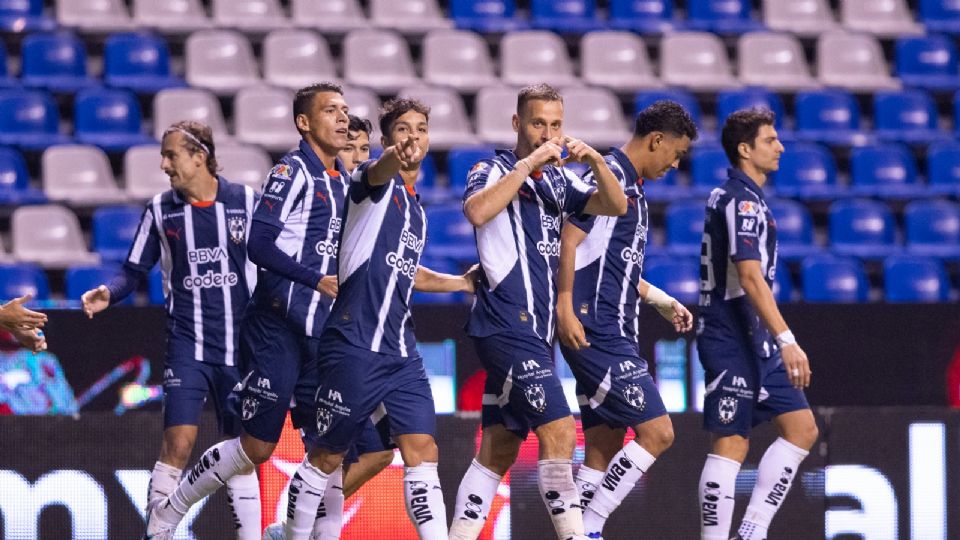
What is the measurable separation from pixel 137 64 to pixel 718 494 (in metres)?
7.04

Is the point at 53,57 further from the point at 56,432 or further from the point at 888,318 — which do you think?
the point at 888,318

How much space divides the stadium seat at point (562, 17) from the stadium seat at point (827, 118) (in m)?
1.92

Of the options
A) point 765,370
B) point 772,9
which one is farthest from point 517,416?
point 772,9

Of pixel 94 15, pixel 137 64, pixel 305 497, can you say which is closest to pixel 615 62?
pixel 137 64

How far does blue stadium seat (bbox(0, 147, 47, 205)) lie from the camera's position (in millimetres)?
10875

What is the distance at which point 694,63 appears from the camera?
1243 cm

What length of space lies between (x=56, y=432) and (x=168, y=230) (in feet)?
4.73

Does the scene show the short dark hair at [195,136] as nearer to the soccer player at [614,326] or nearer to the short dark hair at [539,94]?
the short dark hair at [539,94]

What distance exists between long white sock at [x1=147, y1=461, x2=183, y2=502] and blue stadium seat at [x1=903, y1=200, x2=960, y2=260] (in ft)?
22.5

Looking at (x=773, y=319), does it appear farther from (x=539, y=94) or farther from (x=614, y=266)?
(x=539, y=94)

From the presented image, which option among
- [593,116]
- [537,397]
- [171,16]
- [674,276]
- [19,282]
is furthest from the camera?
[171,16]

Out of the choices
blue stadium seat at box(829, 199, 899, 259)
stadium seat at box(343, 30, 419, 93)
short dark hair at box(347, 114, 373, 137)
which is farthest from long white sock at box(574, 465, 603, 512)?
stadium seat at box(343, 30, 419, 93)

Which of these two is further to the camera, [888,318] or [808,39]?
[808,39]

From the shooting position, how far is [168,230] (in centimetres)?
688
